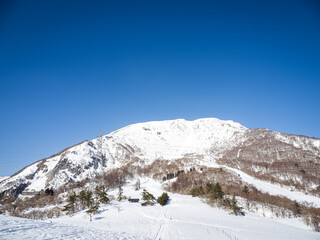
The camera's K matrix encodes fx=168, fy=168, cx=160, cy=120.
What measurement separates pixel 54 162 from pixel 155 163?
10246cm

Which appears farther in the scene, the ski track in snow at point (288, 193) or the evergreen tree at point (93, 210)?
the ski track in snow at point (288, 193)

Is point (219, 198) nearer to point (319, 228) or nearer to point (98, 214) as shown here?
point (319, 228)

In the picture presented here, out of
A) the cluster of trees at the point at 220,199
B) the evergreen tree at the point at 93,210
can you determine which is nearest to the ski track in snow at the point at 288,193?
the cluster of trees at the point at 220,199

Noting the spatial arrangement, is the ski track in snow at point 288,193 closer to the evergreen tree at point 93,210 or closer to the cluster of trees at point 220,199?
the cluster of trees at point 220,199

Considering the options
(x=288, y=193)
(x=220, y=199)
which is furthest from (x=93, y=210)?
(x=288, y=193)

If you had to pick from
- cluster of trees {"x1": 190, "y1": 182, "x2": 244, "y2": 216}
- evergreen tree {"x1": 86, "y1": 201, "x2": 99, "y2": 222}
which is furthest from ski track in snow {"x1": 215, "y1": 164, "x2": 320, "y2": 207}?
evergreen tree {"x1": 86, "y1": 201, "x2": 99, "y2": 222}

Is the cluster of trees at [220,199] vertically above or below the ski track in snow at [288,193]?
above

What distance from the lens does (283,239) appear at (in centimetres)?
2775

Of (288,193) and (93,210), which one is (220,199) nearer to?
(93,210)

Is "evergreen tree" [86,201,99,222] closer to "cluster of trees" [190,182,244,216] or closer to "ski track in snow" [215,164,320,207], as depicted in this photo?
"cluster of trees" [190,182,244,216]

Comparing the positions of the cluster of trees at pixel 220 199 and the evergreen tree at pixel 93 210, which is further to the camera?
the cluster of trees at pixel 220 199

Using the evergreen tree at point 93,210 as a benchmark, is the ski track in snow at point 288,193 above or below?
below

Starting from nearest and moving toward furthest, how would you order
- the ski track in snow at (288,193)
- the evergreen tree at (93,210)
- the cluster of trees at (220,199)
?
1. the evergreen tree at (93,210)
2. the cluster of trees at (220,199)
3. the ski track in snow at (288,193)

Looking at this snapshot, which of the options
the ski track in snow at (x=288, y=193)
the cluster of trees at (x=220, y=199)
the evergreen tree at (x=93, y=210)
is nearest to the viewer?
the evergreen tree at (x=93, y=210)
